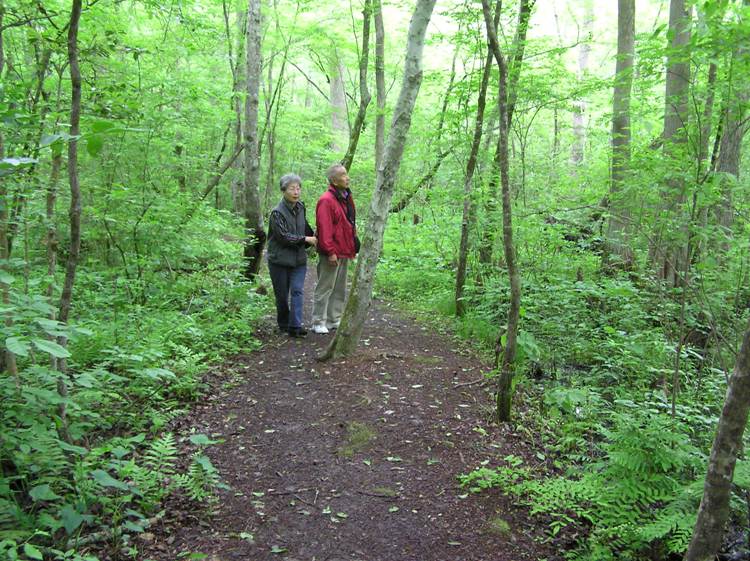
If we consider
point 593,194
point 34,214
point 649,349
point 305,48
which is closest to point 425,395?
point 649,349

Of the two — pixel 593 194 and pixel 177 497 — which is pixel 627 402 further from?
pixel 593 194

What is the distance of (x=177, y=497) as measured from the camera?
3.34 meters

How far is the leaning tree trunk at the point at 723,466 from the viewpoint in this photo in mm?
2196

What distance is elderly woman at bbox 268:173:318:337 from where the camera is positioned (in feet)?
22.3

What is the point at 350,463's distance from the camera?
395 centimetres

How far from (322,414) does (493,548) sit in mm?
2115

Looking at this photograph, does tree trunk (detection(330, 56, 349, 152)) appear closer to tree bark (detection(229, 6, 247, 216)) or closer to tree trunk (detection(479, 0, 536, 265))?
tree bark (detection(229, 6, 247, 216))

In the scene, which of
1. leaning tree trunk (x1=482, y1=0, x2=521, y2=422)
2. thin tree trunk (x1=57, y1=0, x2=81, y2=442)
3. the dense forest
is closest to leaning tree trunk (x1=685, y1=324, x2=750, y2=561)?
the dense forest

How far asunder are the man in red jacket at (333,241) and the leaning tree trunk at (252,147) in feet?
8.09

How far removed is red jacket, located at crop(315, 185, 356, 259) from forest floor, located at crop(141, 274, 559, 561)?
147 cm

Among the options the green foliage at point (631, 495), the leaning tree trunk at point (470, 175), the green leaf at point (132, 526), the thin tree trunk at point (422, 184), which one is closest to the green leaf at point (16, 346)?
the green leaf at point (132, 526)

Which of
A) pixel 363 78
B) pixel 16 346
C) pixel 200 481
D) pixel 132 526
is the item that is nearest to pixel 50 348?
pixel 16 346

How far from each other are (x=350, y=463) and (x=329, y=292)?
11.6 feet

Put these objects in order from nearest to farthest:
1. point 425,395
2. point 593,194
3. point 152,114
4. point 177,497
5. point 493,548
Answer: point 493,548 → point 177,497 → point 425,395 → point 152,114 → point 593,194
